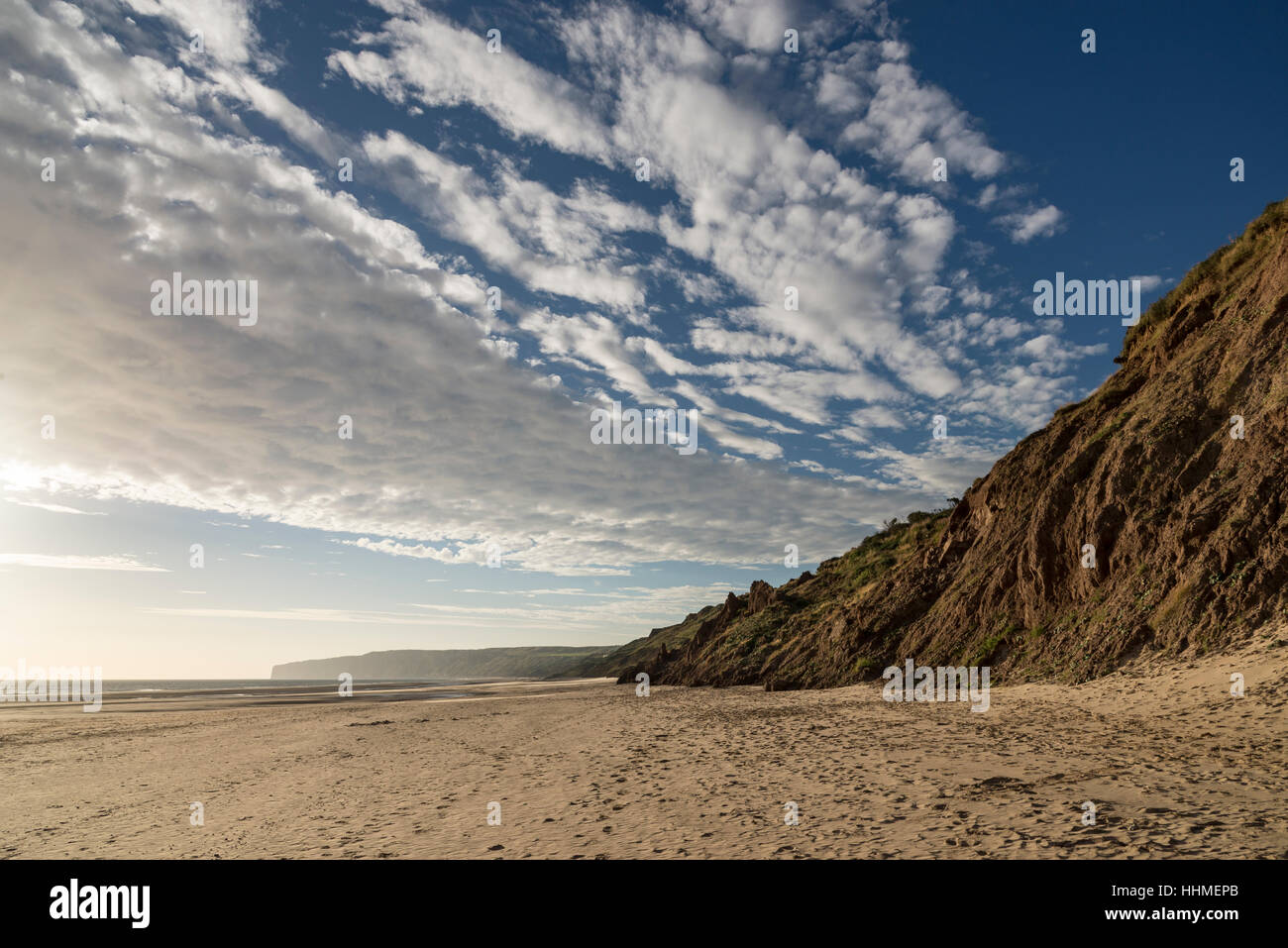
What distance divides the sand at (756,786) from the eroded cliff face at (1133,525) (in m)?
2.27

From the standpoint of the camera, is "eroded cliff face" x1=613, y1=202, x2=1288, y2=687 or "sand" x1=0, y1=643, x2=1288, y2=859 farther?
"eroded cliff face" x1=613, y1=202, x2=1288, y2=687

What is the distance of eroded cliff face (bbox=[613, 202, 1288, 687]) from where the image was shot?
54.7ft

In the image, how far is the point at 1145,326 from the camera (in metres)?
28.2

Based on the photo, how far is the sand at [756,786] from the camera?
24.5 feet

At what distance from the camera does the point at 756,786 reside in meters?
10.5

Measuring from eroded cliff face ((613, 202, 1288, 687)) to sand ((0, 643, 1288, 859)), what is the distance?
7.44 feet

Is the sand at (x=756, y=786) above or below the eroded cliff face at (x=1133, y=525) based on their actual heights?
below

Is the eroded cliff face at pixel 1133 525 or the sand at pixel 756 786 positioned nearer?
the sand at pixel 756 786

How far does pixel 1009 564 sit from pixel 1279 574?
9.62 meters

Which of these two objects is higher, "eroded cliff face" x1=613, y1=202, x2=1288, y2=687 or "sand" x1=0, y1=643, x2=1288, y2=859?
"eroded cliff face" x1=613, y1=202, x2=1288, y2=687
